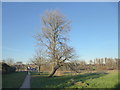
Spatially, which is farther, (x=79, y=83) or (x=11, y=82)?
(x=11, y=82)

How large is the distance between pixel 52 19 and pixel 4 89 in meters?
8.04

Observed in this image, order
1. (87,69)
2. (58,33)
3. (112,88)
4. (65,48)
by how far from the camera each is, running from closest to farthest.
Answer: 1. (112,88)
2. (65,48)
3. (58,33)
4. (87,69)

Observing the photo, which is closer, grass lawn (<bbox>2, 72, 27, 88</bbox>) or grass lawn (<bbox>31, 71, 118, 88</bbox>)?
grass lawn (<bbox>31, 71, 118, 88</bbox>)

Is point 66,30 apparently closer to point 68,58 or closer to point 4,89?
point 68,58

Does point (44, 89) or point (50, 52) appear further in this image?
point (50, 52)

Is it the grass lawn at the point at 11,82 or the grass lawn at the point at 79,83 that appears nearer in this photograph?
the grass lawn at the point at 79,83

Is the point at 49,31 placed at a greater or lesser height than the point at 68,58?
greater

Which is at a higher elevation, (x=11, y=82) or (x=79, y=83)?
(x=79, y=83)

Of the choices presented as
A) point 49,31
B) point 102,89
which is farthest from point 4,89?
point 49,31

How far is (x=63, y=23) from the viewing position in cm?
1276

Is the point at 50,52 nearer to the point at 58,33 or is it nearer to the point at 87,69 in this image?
the point at 58,33

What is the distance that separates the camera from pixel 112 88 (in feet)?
19.5

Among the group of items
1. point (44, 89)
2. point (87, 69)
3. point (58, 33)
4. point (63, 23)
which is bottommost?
point (87, 69)

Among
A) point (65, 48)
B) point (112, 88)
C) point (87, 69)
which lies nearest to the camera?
point (112, 88)
